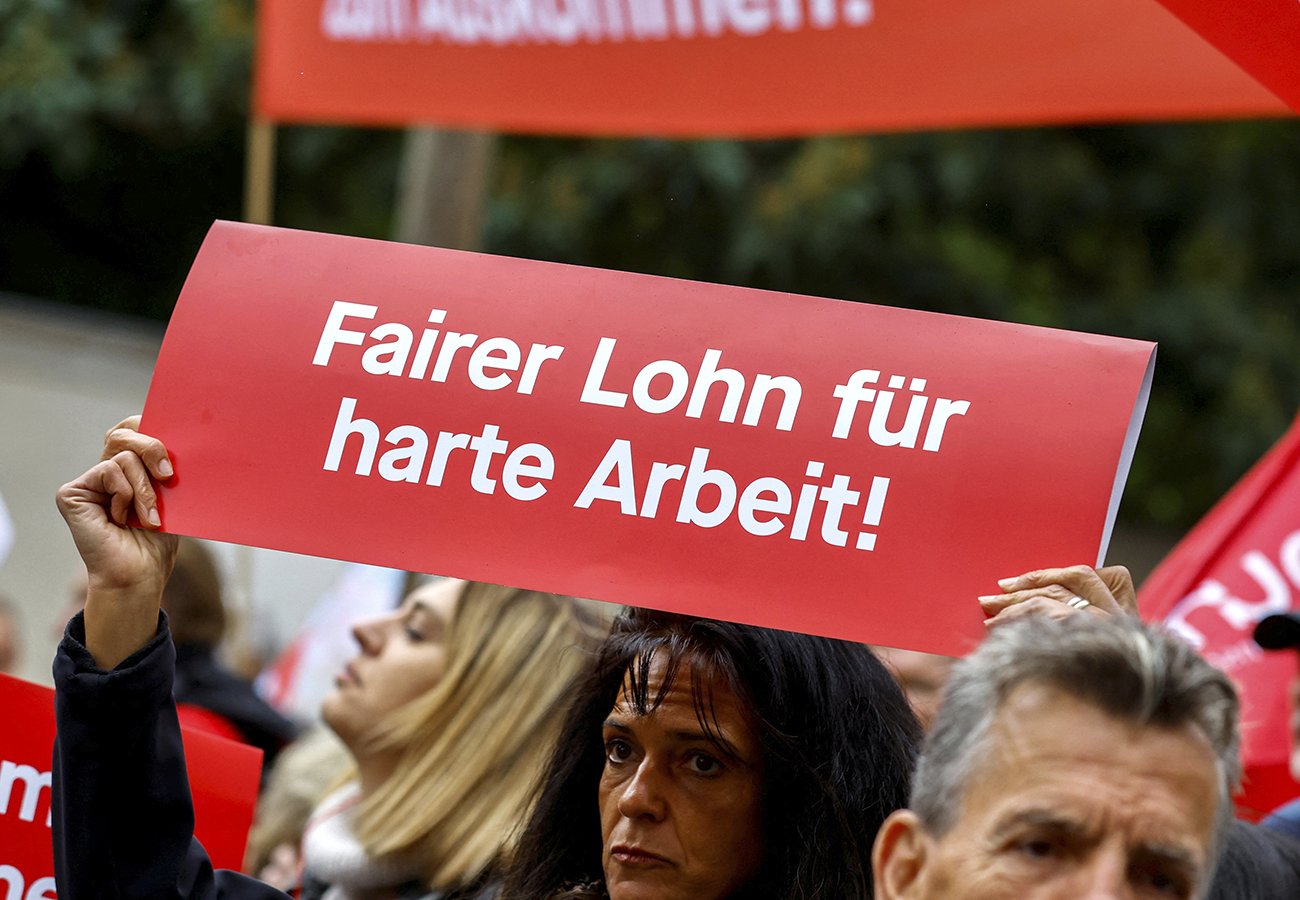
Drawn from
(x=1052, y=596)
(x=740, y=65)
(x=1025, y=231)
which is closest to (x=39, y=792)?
(x=1052, y=596)

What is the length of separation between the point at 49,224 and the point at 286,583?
6.41 meters

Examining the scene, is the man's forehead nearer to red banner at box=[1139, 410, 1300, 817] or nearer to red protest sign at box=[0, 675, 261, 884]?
red protest sign at box=[0, 675, 261, 884]

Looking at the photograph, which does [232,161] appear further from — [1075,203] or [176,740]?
[176,740]

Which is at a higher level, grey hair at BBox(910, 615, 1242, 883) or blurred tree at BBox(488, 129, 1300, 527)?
blurred tree at BBox(488, 129, 1300, 527)

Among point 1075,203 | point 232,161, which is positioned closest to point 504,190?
point 232,161

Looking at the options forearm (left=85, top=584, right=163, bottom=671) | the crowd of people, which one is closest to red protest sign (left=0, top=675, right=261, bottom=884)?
the crowd of people

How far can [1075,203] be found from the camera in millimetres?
12312

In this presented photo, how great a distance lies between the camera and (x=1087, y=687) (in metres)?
1.76

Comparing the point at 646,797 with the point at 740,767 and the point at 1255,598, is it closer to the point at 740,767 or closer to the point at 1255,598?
the point at 740,767

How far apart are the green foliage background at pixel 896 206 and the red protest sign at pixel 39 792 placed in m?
9.18

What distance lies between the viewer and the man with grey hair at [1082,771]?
171 centimetres

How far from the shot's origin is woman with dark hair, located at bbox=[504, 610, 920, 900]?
2.36m

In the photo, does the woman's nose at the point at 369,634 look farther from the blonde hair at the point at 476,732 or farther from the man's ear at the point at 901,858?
the man's ear at the point at 901,858

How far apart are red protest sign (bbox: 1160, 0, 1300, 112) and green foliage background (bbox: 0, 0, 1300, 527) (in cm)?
903
